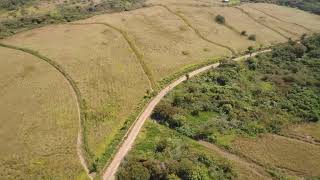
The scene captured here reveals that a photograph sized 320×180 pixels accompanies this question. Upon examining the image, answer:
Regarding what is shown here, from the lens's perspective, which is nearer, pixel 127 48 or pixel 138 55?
pixel 138 55

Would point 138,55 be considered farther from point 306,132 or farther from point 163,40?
point 306,132

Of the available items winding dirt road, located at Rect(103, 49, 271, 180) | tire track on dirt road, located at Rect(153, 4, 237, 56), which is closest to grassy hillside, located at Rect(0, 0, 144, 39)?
tire track on dirt road, located at Rect(153, 4, 237, 56)

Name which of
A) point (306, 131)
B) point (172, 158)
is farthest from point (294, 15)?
point (172, 158)

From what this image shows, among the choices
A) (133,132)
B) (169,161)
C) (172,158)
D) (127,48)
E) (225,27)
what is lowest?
(133,132)

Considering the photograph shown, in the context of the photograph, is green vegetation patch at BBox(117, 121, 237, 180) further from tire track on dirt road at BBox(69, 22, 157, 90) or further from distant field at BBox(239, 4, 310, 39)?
distant field at BBox(239, 4, 310, 39)

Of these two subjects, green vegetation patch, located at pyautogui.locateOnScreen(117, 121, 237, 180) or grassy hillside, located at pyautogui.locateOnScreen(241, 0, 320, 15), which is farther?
grassy hillside, located at pyautogui.locateOnScreen(241, 0, 320, 15)

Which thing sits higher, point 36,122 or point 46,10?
point 46,10

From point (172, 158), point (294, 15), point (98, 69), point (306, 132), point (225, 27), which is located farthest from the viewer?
point (294, 15)

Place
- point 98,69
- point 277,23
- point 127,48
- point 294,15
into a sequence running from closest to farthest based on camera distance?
point 98,69, point 127,48, point 277,23, point 294,15
